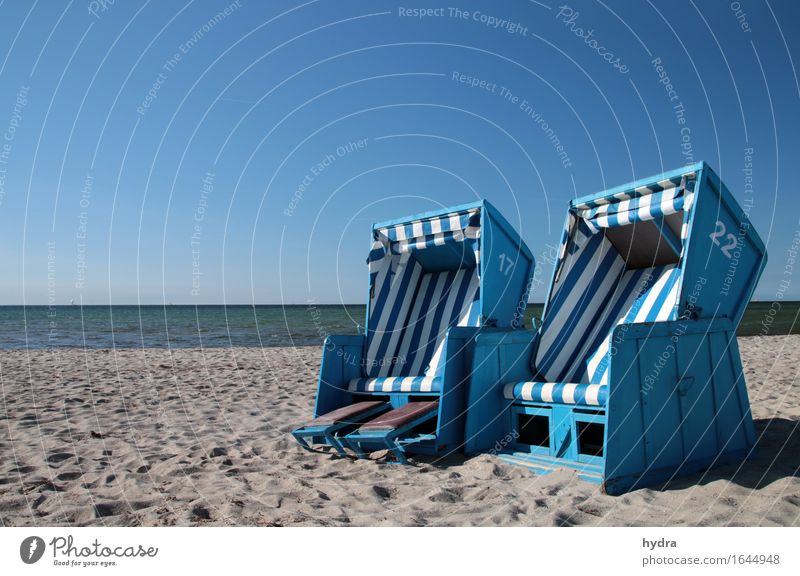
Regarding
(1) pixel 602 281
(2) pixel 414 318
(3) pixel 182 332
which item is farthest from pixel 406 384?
(3) pixel 182 332

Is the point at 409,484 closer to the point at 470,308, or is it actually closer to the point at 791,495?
the point at 791,495

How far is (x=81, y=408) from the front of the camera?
7.30 m

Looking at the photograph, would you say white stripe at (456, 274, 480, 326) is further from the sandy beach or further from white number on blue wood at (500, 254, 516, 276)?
the sandy beach

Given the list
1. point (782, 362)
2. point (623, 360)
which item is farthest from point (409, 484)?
point (782, 362)

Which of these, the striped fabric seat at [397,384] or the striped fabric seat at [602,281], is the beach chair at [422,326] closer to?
the striped fabric seat at [397,384]

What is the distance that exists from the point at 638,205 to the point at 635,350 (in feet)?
6.20

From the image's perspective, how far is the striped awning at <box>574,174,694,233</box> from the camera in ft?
15.9

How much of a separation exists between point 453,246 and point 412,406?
226 centimetres

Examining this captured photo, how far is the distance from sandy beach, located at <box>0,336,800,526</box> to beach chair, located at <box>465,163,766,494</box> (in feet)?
0.92
